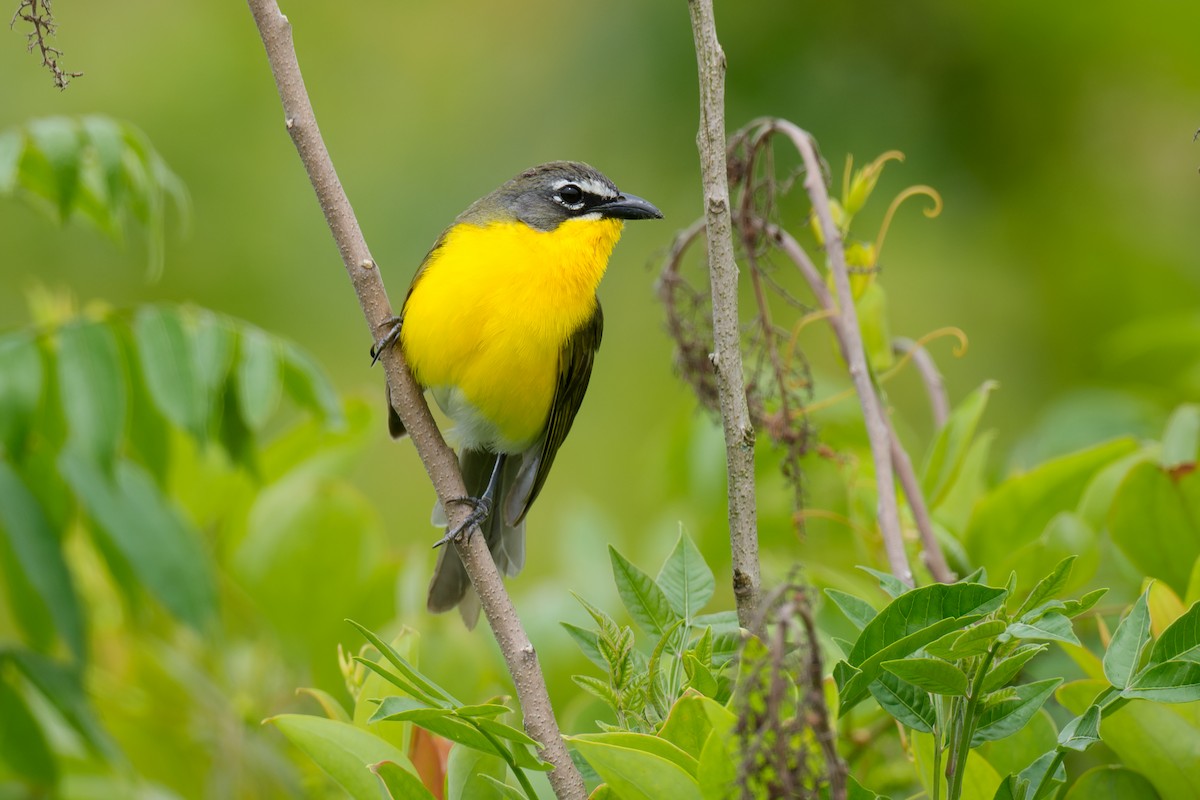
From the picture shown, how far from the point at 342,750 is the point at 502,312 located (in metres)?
1.57

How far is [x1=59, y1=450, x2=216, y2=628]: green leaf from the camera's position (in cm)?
257

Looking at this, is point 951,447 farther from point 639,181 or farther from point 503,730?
point 639,181

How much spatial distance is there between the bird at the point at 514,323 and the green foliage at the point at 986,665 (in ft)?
4.67

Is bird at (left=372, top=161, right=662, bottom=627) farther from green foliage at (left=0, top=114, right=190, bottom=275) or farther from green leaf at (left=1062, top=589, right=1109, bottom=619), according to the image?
green leaf at (left=1062, top=589, right=1109, bottom=619)

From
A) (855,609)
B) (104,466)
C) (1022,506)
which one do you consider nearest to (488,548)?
(104,466)

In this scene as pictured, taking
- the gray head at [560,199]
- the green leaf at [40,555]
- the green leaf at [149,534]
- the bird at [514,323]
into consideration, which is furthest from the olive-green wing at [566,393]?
the green leaf at [40,555]

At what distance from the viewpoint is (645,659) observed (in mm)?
1668

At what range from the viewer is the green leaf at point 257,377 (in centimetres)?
272

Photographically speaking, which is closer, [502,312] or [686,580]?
[686,580]

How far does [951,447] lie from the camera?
216 centimetres

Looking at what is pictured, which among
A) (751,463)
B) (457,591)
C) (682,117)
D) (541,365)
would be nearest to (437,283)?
(541,365)

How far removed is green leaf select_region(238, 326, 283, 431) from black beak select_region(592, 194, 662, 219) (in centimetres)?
85

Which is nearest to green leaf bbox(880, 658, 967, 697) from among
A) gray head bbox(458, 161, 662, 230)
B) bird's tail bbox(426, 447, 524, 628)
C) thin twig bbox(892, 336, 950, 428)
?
thin twig bbox(892, 336, 950, 428)

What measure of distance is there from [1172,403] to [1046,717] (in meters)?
2.02
